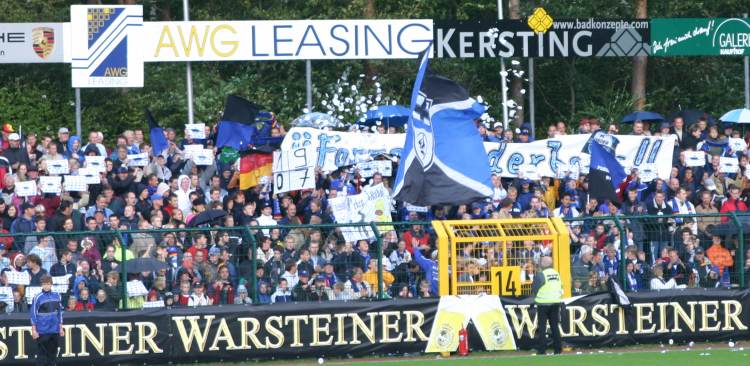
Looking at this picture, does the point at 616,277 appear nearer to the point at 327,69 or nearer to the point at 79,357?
the point at 79,357

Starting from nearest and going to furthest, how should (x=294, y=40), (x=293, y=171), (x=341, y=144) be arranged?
1. (x=293, y=171)
2. (x=341, y=144)
3. (x=294, y=40)

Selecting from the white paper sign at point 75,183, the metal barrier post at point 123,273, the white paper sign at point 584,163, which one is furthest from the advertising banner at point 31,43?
the white paper sign at point 584,163

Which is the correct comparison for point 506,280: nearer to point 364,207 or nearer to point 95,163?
point 364,207

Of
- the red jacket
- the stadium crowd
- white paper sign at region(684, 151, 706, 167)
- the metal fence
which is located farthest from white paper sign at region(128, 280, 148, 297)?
white paper sign at region(684, 151, 706, 167)

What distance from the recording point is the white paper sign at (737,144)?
26.4m

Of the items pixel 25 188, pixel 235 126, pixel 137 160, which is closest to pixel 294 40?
pixel 235 126

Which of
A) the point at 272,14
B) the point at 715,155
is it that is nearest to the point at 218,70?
the point at 272,14

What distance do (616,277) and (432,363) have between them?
3723mm

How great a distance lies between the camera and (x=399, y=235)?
72.4 ft

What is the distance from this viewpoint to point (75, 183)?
23.1m

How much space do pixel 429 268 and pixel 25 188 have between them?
668 cm

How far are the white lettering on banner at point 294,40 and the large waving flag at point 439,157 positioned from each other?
289 inches

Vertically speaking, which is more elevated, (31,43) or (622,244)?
(31,43)

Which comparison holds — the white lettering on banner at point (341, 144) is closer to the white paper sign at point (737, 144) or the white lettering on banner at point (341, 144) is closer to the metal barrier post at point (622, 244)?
the metal barrier post at point (622, 244)
